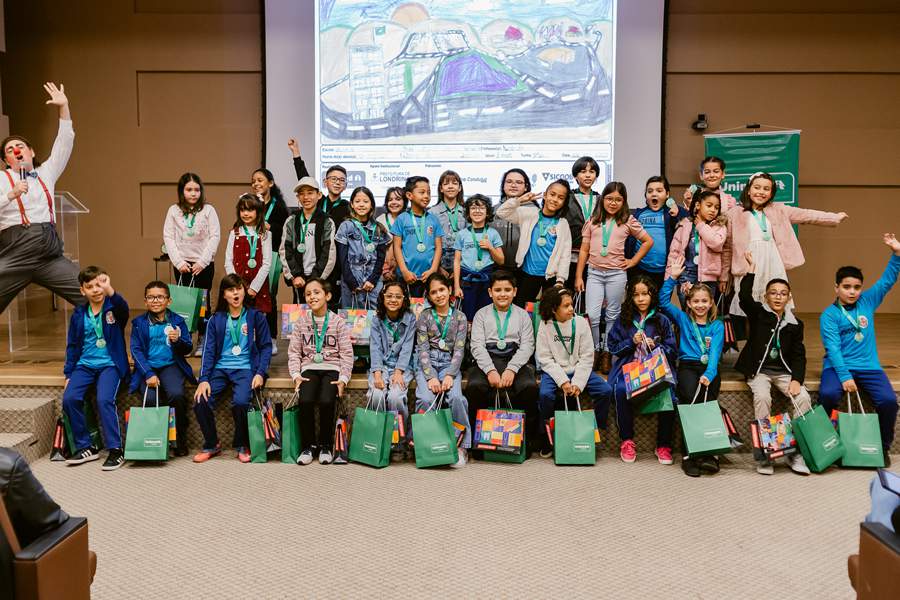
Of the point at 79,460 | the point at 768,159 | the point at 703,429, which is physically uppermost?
the point at 768,159

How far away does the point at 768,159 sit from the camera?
598 cm

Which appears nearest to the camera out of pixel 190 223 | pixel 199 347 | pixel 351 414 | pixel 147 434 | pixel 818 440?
pixel 818 440

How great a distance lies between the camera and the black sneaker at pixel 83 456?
3.71 meters

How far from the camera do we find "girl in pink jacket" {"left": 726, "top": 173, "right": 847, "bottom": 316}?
408 cm

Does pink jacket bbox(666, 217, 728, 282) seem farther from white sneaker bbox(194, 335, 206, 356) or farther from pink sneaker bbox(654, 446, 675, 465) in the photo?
white sneaker bbox(194, 335, 206, 356)

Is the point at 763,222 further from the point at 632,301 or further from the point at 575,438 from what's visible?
the point at 575,438

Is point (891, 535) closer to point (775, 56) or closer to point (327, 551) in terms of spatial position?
point (327, 551)

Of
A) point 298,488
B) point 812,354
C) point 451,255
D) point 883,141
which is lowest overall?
point 298,488

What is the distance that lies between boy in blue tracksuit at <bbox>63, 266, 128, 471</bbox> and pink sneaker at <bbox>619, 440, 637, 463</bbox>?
2738 millimetres

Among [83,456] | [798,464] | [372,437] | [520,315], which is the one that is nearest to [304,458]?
[372,437]

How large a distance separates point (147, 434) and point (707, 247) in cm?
336

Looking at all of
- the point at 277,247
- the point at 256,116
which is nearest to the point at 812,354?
the point at 277,247

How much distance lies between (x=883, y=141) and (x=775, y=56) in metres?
1.36

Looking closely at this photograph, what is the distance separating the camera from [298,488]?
3.34m
